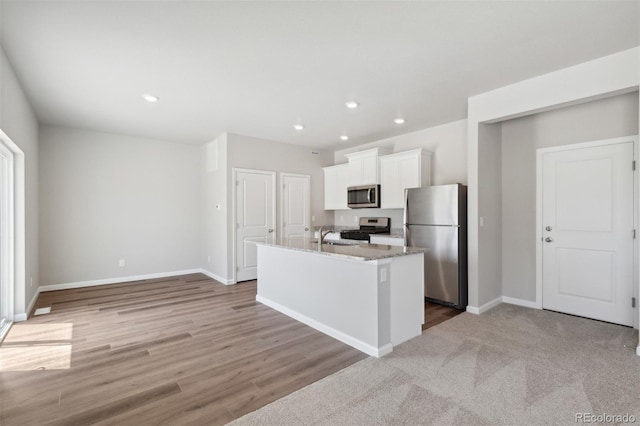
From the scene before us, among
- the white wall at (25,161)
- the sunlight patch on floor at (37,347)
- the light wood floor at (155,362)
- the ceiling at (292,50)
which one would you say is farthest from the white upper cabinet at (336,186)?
the white wall at (25,161)

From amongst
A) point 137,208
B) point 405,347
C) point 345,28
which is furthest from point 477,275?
point 137,208

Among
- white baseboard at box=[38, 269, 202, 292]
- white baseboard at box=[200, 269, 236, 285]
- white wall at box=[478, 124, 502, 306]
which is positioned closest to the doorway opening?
white baseboard at box=[38, 269, 202, 292]

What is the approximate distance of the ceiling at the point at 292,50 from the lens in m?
2.17

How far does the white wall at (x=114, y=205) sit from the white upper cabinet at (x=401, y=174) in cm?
376

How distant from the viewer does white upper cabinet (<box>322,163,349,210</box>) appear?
6.28 metres

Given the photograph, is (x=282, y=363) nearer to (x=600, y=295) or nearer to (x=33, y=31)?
(x=33, y=31)

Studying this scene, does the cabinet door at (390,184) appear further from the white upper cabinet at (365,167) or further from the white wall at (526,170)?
the white wall at (526,170)

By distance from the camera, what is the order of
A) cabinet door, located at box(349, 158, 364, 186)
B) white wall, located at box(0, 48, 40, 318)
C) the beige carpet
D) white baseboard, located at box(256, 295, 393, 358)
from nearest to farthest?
the beige carpet → white baseboard, located at box(256, 295, 393, 358) → white wall, located at box(0, 48, 40, 318) → cabinet door, located at box(349, 158, 364, 186)

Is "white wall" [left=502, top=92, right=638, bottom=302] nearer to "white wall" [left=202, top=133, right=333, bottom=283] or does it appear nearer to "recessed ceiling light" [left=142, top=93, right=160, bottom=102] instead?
"white wall" [left=202, top=133, right=333, bottom=283]

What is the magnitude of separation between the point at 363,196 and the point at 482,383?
3.73m

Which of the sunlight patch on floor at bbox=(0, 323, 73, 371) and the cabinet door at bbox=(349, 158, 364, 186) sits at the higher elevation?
the cabinet door at bbox=(349, 158, 364, 186)

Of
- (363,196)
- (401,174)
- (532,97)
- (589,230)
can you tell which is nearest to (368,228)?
(363,196)

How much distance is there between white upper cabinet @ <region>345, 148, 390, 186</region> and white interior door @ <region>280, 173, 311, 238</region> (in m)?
1.03

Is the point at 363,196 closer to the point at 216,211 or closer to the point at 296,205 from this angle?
the point at 296,205
